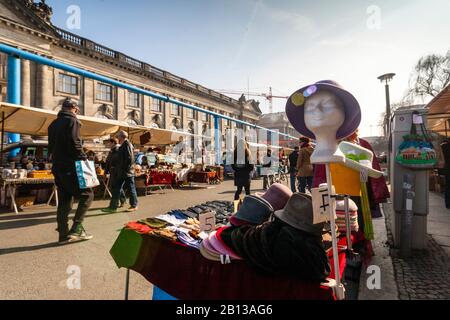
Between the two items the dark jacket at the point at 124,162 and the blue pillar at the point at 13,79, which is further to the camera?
the blue pillar at the point at 13,79

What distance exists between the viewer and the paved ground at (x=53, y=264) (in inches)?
97.8

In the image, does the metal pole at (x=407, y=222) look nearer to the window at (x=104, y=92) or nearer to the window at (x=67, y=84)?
the window at (x=67, y=84)

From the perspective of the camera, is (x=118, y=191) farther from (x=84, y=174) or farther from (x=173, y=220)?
(x=173, y=220)

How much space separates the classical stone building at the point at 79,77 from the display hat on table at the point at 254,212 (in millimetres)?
29137

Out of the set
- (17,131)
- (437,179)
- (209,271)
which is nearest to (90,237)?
(209,271)

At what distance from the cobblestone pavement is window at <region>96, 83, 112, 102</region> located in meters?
32.8

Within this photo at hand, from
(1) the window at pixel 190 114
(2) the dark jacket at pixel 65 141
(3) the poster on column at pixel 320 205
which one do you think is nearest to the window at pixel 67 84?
(1) the window at pixel 190 114

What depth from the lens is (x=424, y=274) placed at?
2.95m

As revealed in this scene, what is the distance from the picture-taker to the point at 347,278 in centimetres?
208

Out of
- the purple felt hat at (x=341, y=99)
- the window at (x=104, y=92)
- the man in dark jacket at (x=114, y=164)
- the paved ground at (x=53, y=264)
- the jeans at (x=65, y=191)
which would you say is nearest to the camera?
the purple felt hat at (x=341, y=99)

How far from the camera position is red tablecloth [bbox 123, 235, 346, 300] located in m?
1.40

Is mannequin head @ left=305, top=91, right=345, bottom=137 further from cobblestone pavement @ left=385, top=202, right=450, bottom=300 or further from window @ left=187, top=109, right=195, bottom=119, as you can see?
window @ left=187, top=109, right=195, bottom=119

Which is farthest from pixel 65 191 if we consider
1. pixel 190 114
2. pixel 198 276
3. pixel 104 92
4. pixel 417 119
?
pixel 190 114

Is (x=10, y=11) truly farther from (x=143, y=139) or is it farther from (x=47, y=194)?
(x=47, y=194)
